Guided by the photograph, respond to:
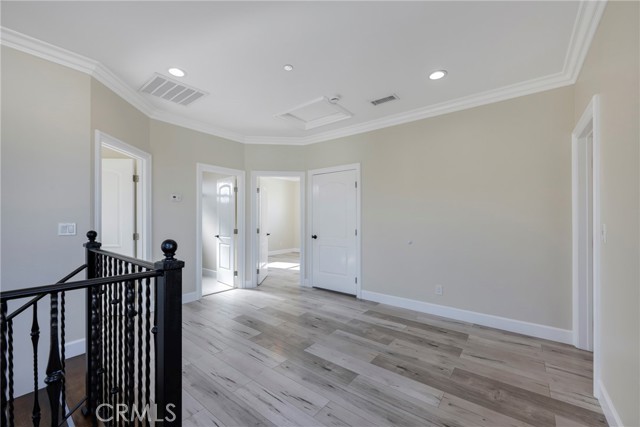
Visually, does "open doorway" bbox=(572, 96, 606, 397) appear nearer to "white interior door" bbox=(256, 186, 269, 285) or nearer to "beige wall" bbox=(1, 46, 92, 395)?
"white interior door" bbox=(256, 186, 269, 285)

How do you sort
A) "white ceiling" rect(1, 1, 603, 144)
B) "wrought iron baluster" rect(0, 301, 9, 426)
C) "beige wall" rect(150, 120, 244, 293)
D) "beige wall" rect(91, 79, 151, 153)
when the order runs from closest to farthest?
"wrought iron baluster" rect(0, 301, 9, 426)
"white ceiling" rect(1, 1, 603, 144)
"beige wall" rect(91, 79, 151, 153)
"beige wall" rect(150, 120, 244, 293)

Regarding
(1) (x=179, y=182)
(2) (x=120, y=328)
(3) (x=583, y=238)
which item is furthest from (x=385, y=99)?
(2) (x=120, y=328)

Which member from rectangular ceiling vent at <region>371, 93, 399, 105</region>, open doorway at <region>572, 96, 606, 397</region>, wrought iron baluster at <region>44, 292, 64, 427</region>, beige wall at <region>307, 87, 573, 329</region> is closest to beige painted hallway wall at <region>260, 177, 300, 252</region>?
beige wall at <region>307, 87, 573, 329</region>

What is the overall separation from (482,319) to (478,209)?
130 centimetres

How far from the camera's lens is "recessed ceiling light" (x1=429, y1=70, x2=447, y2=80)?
2.71 metres

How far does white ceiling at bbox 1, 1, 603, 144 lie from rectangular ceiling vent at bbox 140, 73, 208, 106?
0.29ft

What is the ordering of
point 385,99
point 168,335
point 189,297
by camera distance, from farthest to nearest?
point 189,297
point 385,99
point 168,335

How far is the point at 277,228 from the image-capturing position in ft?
29.5

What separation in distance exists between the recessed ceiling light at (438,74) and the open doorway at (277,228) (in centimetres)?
268

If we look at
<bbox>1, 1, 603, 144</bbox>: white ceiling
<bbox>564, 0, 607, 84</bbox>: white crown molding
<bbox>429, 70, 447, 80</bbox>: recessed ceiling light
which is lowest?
<bbox>564, 0, 607, 84</bbox>: white crown molding

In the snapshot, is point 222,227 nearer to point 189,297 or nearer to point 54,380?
point 189,297

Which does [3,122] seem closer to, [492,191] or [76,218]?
[76,218]

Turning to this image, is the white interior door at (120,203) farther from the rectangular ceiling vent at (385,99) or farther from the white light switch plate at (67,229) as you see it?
the rectangular ceiling vent at (385,99)

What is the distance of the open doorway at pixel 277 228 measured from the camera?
4.90 m
